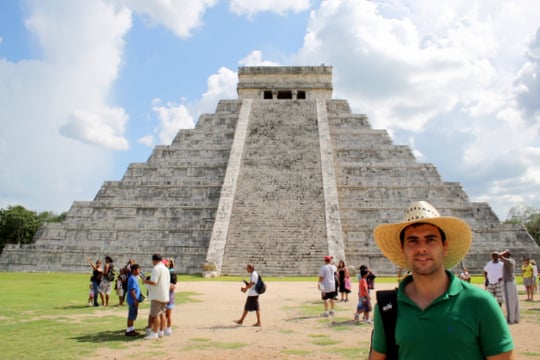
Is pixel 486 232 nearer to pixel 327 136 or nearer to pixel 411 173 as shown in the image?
pixel 411 173

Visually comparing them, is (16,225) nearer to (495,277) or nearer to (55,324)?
(55,324)

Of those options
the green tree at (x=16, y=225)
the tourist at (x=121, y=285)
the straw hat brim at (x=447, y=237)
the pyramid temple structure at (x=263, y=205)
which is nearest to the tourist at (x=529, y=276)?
the pyramid temple structure at (x=263, y=205)

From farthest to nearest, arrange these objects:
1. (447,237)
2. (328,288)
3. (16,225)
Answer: (16,225) → (328,288) → (447,237)

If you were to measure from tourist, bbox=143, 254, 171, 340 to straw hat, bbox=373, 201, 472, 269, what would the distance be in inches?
212

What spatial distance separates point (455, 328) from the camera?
1896 mm

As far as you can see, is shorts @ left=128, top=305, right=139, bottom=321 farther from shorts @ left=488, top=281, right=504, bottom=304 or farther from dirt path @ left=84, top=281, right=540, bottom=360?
shorts @ left=488, top=281, right=504, bottom=304

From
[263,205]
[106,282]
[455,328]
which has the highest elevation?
[263,205]

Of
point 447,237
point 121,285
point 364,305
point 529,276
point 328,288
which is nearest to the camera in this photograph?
point 447,237

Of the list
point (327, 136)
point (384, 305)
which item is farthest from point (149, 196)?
point (384, 305)

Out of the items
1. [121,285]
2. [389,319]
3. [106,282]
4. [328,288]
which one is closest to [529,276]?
[328,288]

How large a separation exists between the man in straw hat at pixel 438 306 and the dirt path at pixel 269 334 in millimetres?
4145

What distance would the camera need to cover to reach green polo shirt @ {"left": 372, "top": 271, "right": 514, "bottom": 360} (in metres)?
1.86

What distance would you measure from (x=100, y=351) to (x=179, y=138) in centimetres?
2148

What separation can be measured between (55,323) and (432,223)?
8062 mm
